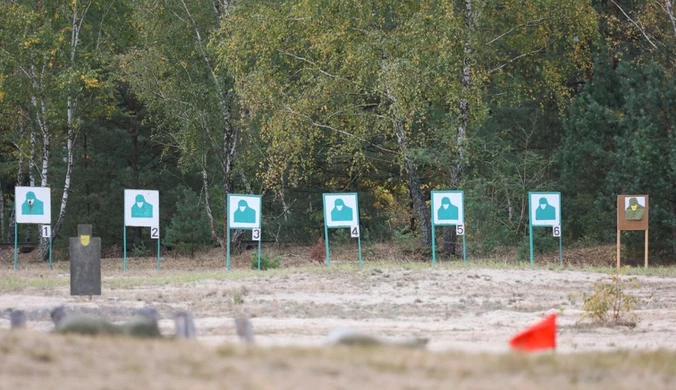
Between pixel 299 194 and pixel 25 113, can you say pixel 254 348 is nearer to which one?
pixel 299 194

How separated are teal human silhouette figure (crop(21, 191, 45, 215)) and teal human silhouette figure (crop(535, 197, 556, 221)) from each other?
48.9 ft

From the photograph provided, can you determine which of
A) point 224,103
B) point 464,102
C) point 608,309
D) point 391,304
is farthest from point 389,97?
point 608,309

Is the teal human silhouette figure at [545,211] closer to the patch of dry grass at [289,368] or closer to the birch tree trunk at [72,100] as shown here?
the birch tree trunk at [72,100]

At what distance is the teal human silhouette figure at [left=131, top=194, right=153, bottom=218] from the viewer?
31.0m

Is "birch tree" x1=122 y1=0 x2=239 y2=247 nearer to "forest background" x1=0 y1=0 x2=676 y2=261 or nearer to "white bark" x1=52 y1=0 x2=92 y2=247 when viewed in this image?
"forest background" x1=0 y1=0 x2=676 y2=261

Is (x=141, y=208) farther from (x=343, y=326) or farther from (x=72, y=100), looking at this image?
(x=343, y=326)

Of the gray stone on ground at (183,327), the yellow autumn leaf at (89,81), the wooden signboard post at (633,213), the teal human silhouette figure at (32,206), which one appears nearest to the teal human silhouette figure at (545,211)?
the wooden signboard post at (633,213)

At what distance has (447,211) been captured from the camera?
28703 millimetres

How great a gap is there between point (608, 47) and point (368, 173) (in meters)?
10.6

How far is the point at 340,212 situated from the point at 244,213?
276 centimetres

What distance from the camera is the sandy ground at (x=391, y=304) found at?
14.4 m

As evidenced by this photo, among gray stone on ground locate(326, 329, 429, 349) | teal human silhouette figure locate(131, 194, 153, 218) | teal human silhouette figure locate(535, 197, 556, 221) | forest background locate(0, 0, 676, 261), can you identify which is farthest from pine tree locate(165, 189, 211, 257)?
gray stone on ground locate(326, 329, 429, 349)

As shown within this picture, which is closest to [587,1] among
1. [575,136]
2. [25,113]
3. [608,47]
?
[608,47]

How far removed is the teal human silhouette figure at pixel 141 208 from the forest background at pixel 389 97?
3666mm
